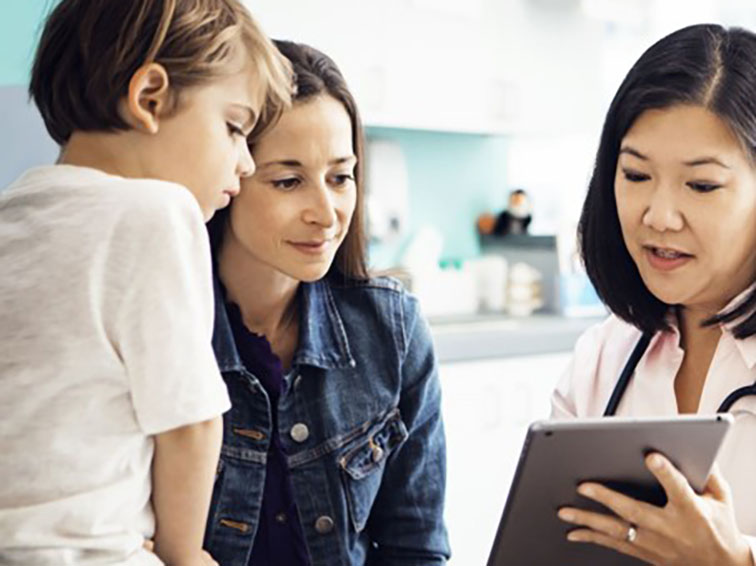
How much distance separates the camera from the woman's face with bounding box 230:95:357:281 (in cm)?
120

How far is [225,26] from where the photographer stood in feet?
3.33

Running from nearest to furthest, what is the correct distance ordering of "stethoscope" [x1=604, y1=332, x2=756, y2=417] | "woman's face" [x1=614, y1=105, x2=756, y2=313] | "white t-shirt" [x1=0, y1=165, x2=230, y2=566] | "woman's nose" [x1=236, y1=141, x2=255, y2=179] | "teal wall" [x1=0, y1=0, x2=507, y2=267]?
"white t-shirt" [x1=0, y1=165, x2=230, y2=566] < "woman's nose" [x1=236, y1=141, x2=255, y2=179] < "woman's face" [x1=614, y1=105, x2=756, y2=313] < "stethoscope" [x1=604, y1=332, x2=756, y2=417] < "teal wall" [x1=0, y1=0, x2=507, y2=267]

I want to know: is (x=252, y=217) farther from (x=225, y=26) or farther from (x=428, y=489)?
(x=428, y=489)

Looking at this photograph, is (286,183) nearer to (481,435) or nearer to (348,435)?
(348,435)

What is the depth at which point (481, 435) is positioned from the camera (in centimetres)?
257

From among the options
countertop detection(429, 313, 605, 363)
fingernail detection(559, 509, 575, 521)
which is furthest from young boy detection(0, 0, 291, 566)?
countertop detection(429, 313, 605, 363)

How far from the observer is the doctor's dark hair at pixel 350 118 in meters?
1.21

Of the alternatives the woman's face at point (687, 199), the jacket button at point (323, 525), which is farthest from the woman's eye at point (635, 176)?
the jacket button at point (323, 525)

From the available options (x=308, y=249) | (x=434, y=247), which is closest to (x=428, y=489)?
(x=308, y=249)

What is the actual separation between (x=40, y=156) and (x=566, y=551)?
1328mm

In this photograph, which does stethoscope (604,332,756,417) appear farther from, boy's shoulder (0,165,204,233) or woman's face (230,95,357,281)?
boy's shoulder (0,165,204,233)

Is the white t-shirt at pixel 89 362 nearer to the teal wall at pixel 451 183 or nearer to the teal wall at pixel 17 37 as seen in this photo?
the teal wall at pixel 17 37

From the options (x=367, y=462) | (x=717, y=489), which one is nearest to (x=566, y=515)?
(x=717, y=489)

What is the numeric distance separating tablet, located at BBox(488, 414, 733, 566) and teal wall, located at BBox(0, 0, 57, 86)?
139 centimetres
